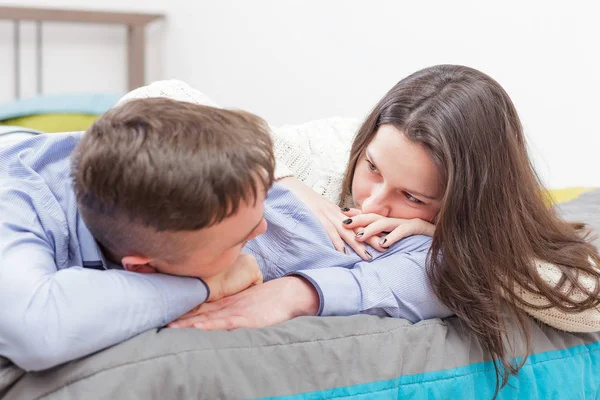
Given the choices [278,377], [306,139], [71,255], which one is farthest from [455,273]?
[306,139]

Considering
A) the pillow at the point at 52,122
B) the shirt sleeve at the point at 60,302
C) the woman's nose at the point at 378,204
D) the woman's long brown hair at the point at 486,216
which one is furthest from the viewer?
the pillow at the point at 52,122

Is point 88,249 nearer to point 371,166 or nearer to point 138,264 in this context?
point 138,264

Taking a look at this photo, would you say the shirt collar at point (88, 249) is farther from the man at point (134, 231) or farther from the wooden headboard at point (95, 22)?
the wooden headboard at point (95, 22)

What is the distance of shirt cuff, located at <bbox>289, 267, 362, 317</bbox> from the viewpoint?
880 mm

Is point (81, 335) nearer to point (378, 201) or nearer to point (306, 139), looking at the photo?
point (378, 201)

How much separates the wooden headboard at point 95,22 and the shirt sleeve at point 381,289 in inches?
89.3

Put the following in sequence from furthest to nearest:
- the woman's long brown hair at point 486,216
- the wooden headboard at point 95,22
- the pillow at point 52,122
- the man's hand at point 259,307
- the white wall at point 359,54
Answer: the wooden headboard at point 95,22
the pillow at point 52,122
the white wall at point 359,54
the woman's long brown hair at point 486,216
the man's hand at point 259,307

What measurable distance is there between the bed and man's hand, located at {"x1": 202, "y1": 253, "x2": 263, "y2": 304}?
77 mm

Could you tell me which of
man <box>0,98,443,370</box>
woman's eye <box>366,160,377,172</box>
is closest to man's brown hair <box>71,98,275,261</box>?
man <box>0,98,443,370</box>

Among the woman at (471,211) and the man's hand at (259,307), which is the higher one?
the woman at (471,211)

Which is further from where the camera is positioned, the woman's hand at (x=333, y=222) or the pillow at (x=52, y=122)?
the pillow at (x=52, y=122)

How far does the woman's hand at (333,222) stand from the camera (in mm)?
1014

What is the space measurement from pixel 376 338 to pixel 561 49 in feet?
4.29

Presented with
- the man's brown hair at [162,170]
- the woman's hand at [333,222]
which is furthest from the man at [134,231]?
the woman's hand at [333,222]
